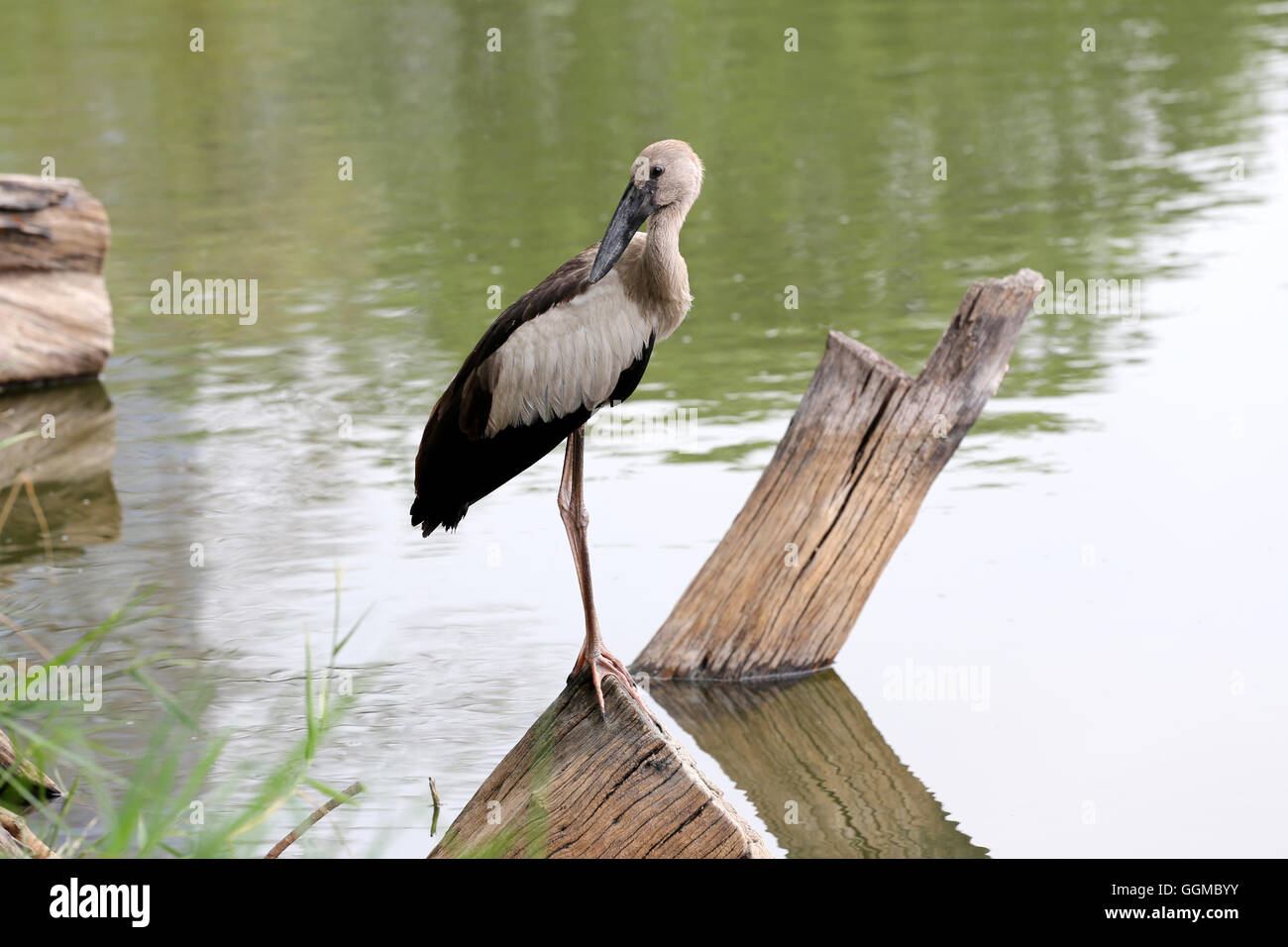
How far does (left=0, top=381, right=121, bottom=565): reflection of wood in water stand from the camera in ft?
31.3

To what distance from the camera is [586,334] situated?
16.6ft

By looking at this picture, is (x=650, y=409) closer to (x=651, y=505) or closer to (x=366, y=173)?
(x=651, y=505)

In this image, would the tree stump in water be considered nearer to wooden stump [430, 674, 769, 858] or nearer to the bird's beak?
wooden stump [430, 674, 769, 858]

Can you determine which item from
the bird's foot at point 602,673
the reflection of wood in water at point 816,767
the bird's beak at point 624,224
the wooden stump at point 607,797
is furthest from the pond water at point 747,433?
the bird's beak at point 624,224

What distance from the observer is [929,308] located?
1240 centimetres

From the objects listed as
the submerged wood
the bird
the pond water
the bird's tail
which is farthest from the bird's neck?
the submerged wood

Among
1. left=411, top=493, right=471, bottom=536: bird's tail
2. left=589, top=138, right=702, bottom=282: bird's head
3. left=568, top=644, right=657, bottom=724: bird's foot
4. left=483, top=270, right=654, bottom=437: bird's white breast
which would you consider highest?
left=589, top=138, right=702, bottom=282: bird's head

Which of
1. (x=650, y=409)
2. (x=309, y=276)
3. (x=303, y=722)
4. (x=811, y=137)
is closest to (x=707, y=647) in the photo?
(x=303, y=722)

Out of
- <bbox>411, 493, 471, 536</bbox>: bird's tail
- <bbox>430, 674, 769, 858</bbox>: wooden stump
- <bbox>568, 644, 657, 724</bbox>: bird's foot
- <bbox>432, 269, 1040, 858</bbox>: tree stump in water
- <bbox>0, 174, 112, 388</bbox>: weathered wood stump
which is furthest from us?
<bbox>0, 174, 112, 388</bbox>: weathered wood stump

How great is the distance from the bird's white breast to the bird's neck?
0.05 m

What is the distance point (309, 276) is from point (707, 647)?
852 cm

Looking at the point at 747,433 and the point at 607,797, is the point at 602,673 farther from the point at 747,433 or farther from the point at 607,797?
the point at 747,433

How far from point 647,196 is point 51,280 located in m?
7.52
